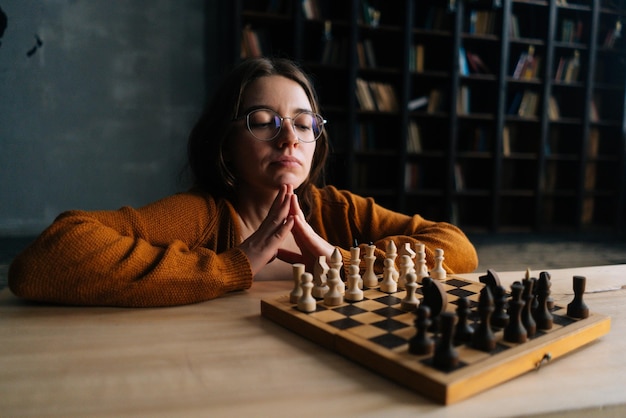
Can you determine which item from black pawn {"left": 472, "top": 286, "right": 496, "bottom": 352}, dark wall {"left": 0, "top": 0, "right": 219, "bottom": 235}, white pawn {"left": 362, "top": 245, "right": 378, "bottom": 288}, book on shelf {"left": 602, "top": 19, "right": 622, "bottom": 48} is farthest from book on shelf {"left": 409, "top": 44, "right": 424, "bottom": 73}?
black pawn {"left": 472, "top": 286, "right": 496, "bottom": 352}

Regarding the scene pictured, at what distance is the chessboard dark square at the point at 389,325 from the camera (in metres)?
0.75

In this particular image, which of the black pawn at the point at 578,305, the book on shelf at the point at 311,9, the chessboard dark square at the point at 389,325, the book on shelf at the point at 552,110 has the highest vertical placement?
the book on shelf at the point at 311,9

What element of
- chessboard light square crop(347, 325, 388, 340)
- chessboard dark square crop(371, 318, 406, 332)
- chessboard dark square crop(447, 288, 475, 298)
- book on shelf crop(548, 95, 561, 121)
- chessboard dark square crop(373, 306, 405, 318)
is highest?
book on shelf crop(548, 95, 561, 121)

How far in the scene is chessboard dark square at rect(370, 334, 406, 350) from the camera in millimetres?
676

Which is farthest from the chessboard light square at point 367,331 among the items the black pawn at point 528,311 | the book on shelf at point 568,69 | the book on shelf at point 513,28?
the book on shelf at point 568,69

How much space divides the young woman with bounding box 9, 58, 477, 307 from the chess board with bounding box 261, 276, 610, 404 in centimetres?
27

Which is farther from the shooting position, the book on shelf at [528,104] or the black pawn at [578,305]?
the book on shelf at [528,104]

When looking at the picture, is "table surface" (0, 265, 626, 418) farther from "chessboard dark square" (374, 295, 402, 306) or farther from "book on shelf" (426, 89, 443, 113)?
"book on shelf" (426, 89, 443, 113)

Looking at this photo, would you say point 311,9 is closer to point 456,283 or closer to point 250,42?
point 250,42

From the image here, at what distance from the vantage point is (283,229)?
121cm

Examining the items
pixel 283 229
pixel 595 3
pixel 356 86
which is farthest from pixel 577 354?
pixel 595 3

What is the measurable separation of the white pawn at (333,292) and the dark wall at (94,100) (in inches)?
129

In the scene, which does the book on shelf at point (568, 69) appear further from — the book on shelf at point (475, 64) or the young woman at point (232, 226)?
the young woman at point (232, 226)

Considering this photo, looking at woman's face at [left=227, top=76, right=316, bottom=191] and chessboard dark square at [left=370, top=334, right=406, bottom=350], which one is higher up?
woman's face at [left=227, top=76, right=316, bottom=191]
